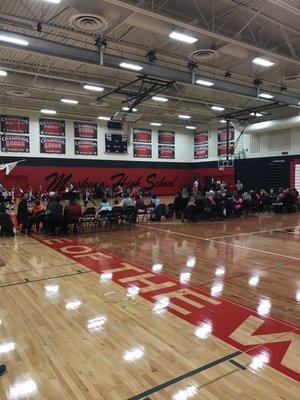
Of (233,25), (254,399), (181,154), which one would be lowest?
(254,399)

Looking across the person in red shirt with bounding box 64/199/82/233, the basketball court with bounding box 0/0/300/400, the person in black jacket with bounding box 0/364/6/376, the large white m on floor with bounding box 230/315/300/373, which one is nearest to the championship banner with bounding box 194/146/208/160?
the basketball court with bounding box 0/0/300/400

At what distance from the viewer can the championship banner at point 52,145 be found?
69.8ft

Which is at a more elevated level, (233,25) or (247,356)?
(233,25)

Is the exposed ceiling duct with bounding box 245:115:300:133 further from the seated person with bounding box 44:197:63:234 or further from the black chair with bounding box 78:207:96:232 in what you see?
the seated person with bounding box 44:197:63:234

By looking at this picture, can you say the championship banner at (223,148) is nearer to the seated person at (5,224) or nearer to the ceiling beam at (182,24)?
the ceiling beam at (182,24)

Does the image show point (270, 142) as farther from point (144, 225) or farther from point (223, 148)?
point (144, 225)

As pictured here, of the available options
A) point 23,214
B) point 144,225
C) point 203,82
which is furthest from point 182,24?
point 23,214

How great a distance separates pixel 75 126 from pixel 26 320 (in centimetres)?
1975

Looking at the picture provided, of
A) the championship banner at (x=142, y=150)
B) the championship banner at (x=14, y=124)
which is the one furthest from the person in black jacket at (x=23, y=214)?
the championship banner at (x=142, y=150)

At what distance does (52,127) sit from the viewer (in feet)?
70.6

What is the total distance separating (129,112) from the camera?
51.9 feet

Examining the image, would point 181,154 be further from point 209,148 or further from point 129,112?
point 129,112

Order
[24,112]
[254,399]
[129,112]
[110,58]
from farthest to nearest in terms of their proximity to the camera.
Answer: [24,112]
[129,112]
[110,58]
[254,399]

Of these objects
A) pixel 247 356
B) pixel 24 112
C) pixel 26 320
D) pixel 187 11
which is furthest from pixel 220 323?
pixel 24 112
